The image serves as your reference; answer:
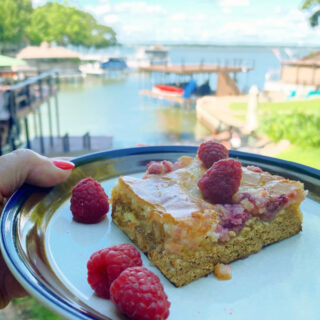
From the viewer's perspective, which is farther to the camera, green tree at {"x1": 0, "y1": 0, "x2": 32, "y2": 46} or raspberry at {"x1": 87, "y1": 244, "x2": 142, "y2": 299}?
green tree at {"x1": 0, "y1": 0, "x2": 32, "y2": 46}

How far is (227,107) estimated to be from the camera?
1631cm

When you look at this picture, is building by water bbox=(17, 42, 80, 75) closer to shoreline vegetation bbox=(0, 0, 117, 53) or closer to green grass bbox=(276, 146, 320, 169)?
shoreline vegetation bbox=(0, 0, 117, 53)

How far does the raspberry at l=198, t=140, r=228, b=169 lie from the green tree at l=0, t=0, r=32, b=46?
4411 cm

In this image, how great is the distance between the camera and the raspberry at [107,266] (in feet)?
3.65

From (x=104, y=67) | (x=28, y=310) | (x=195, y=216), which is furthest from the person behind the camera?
(x=104, y=67)

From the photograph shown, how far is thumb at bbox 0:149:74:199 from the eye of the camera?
4.87ft

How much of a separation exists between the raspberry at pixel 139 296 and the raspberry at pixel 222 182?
537 millimetres

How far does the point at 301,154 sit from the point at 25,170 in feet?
18.7

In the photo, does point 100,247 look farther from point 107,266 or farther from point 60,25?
point 60,25

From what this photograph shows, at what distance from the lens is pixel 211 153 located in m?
1.72

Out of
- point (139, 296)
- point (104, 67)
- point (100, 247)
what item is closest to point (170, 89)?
point (104, 67)

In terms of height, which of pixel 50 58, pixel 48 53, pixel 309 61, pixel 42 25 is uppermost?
pixel 42 25

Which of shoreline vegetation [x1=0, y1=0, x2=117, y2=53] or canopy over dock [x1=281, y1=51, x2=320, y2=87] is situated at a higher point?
shoreline vegetation [x1=0, y1=0, x2=117, y2=53]

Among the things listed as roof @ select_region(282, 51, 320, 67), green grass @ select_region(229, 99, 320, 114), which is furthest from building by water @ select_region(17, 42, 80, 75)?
roof @ select_region(282, 51, 320, 67)
